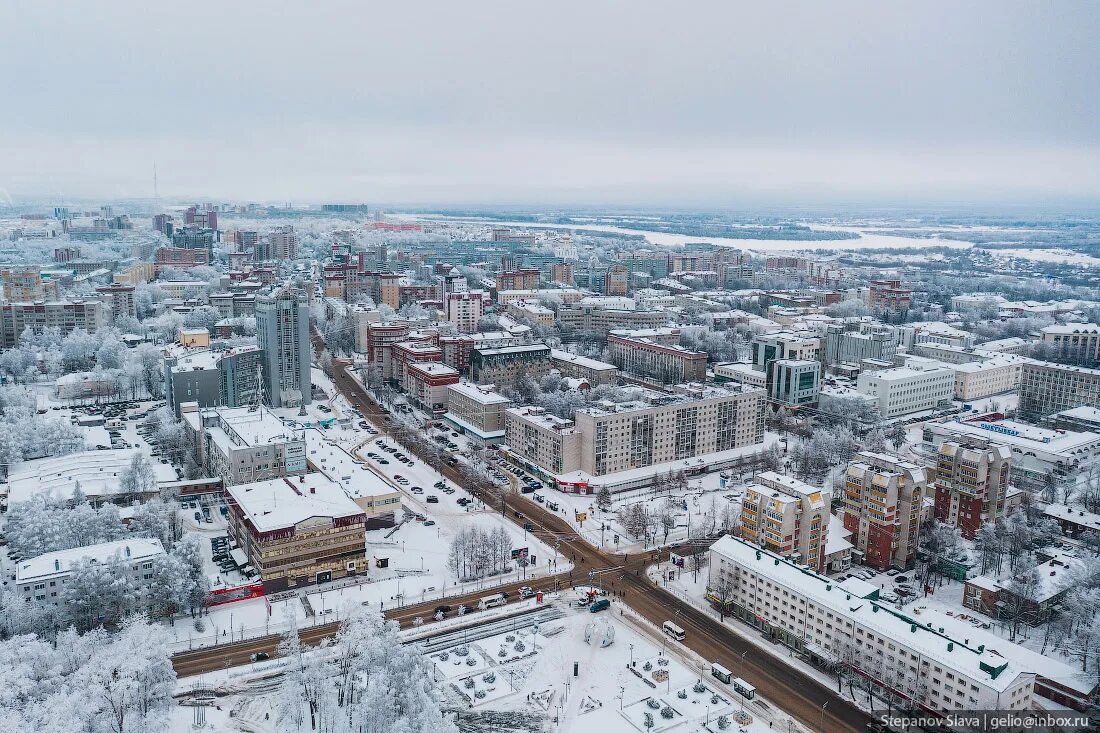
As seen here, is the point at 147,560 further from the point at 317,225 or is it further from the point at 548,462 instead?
the point at 317,225

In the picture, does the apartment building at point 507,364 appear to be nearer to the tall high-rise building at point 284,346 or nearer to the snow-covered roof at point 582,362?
the snow-covered roof at point 582,362

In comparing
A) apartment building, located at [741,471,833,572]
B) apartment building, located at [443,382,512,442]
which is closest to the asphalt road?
apartment building, located at [741,471,833,572]

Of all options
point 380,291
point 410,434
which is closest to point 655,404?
point 410,434

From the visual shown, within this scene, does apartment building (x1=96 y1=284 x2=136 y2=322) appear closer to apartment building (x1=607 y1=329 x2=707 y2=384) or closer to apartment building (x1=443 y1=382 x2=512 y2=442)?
apartment building (x1=443 y1=382 x2=512 y2=442)

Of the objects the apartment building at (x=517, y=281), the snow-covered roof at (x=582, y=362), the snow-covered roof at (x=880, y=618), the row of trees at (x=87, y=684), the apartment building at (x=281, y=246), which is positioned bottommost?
the row of trees at (x=87, y=684)

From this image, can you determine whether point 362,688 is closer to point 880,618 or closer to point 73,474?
point 880,618

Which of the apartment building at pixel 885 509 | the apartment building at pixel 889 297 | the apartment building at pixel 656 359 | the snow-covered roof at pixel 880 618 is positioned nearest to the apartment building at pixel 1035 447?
the apartment building at pixel 885 509
